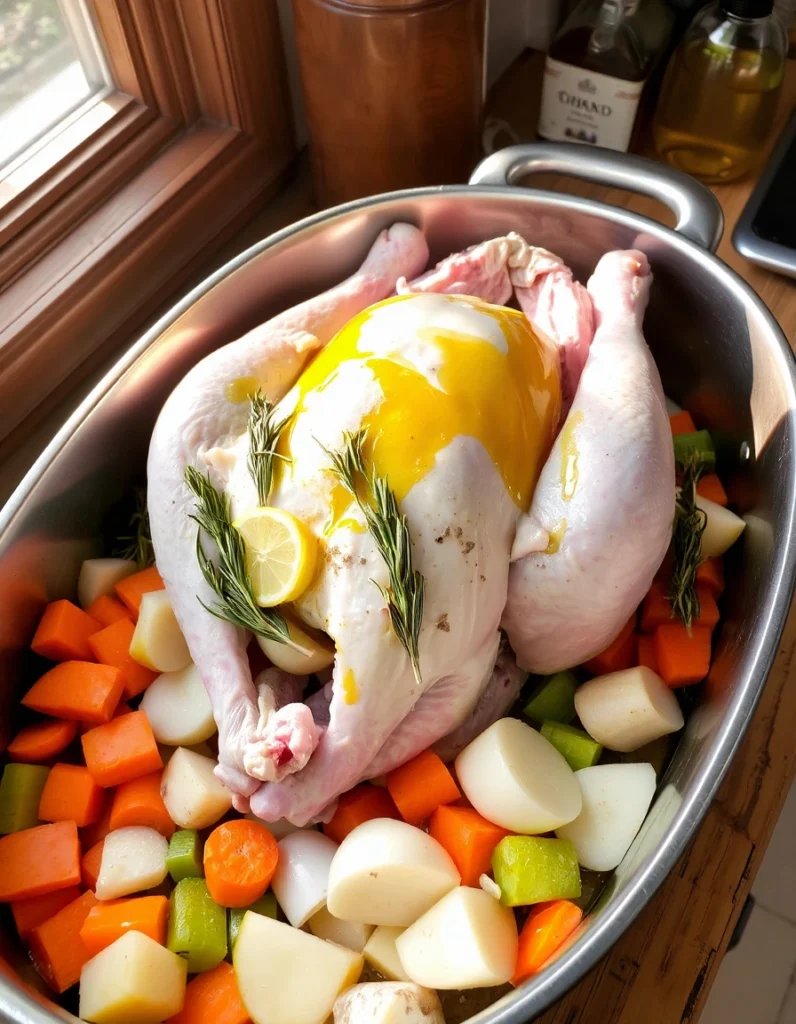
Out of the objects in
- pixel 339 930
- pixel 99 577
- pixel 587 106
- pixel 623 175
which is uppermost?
pixel 623 175

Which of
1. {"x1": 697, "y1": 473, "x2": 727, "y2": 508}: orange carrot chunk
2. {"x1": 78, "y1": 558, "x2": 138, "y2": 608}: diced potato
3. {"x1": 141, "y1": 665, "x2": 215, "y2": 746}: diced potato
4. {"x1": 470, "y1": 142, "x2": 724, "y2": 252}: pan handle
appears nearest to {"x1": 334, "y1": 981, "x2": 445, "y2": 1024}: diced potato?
{"x1": 141, "y1": 665, "x2": 215, "y2": 746}: diced potato

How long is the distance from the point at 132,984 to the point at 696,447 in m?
0.96

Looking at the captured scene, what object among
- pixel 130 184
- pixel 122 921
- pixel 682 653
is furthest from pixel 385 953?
pixel 130 184

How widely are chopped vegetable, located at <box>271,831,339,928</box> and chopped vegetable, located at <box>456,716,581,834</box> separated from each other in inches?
6.8

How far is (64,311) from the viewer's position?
50.1 inches

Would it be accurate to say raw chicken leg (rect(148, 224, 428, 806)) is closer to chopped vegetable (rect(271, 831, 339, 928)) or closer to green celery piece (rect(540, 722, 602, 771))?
chopped vegetable (rect(271, 831, 339, 928))

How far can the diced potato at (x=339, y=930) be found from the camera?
94cm

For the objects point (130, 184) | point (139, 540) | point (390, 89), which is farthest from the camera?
point (130, 184)

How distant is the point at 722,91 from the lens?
4.99 feet

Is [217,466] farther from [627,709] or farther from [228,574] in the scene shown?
[627,709]

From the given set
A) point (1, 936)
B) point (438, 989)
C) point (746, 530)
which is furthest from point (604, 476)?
point (1, 936)

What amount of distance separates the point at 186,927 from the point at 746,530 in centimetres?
81

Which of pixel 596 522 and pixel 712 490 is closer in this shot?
pixel 596 522

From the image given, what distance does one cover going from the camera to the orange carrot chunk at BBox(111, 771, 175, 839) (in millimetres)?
993
